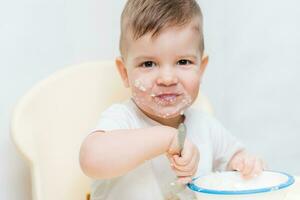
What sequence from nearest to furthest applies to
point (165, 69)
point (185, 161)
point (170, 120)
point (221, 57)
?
1. point (185, 161)
2. point (165, 69)
3. point (170, 120)
4. point (221, 57)

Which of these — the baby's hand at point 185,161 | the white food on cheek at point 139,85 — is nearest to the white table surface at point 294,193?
the baby's hand at point 185,161

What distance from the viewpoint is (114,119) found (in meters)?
0.92

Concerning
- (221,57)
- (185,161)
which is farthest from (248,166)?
(221,57)

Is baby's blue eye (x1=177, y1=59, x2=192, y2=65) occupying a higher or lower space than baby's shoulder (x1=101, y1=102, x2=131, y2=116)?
higher

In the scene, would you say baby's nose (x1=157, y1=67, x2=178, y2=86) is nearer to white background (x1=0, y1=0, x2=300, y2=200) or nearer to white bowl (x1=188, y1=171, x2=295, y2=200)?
white bowl (x1=188, y1=171, x2=295, y2=200)

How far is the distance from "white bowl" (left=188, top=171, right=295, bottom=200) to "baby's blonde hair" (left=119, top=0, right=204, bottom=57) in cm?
25

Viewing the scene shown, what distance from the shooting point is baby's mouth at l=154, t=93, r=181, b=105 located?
0.88m

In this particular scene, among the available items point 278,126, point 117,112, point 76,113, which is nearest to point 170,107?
point 117,112

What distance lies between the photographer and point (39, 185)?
0.95m

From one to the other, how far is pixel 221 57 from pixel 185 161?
67 cm

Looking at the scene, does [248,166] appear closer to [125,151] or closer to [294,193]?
[294,193]

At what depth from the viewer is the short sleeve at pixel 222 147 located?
1.03 m

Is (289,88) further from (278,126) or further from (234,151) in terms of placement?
(234,151)

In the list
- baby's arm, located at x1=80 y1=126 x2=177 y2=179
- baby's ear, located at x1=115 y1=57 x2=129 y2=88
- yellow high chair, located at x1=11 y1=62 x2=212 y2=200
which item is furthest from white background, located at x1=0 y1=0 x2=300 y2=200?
baby's arm, located at x1=80 y1=126 x2=177 y2=179
